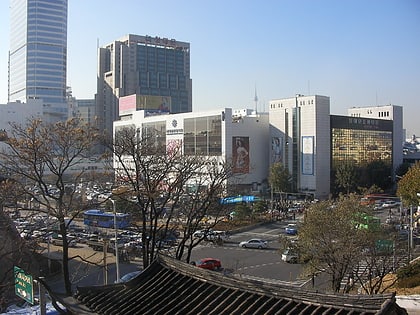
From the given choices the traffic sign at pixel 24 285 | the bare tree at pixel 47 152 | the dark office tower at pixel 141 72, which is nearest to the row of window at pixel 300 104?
the bare tree at pixel 47 152

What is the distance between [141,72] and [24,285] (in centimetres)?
11775

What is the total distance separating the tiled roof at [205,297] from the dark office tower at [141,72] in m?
113

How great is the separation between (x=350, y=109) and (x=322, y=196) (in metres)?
46.8

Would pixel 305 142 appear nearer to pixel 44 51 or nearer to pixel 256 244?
pixel 256 244

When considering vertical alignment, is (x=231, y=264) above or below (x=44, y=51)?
below

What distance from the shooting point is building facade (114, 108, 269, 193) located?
6500cm

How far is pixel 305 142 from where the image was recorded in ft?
211

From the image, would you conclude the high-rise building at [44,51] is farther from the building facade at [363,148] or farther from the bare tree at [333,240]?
the bare tree at [333,240]

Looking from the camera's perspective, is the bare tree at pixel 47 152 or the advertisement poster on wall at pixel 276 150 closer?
the bare tree at pixel 47 152

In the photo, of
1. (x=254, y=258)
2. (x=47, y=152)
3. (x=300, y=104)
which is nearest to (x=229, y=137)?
(x=300, y=104)

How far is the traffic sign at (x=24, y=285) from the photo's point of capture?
34.4 feet

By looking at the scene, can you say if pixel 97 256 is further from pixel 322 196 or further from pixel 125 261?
pixel 322 196

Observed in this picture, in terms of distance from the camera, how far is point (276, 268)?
89.1 feet

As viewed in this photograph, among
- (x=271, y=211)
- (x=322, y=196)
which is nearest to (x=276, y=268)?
(x=271, y=211)
